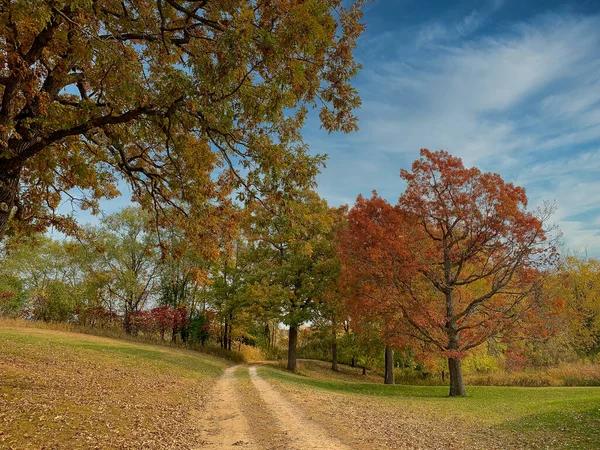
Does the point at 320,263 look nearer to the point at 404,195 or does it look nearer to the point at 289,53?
the point at 404,195

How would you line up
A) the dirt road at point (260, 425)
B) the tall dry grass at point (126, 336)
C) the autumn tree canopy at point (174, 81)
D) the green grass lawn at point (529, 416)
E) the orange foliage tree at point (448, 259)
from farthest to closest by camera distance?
the tall dry grass at point (126, 336) → the orange foliage tree at point (448, 259) → the green grass lawn at point (529, 416) → the dirt road at point (260, 425) → the autumn tree canopy at point (174, 81)

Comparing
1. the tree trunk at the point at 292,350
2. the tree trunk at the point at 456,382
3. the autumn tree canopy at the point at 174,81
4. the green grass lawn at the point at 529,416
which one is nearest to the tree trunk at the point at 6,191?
the autumn tree canopy at the point at 174,81

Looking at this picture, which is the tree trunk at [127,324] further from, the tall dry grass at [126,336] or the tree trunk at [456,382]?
the tree trunk at [456,382]

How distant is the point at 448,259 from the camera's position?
20953 millimetres

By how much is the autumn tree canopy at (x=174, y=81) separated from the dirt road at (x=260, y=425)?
16.7ft

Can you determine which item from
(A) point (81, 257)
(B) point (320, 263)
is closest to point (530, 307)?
(B) point (320, 263)

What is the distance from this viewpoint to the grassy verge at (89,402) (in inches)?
277

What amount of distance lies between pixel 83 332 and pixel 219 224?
26848mm

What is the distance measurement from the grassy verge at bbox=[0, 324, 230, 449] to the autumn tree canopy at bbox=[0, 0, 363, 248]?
4134mm

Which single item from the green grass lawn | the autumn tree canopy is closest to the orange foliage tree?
the green grass lawn

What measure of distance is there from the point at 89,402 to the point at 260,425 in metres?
4.59

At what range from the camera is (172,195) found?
1162 centimetres

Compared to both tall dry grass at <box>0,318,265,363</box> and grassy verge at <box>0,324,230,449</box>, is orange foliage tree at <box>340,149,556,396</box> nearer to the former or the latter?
grassy verge at <box>0,324,230,449</box>

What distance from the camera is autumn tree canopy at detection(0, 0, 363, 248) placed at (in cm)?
591
